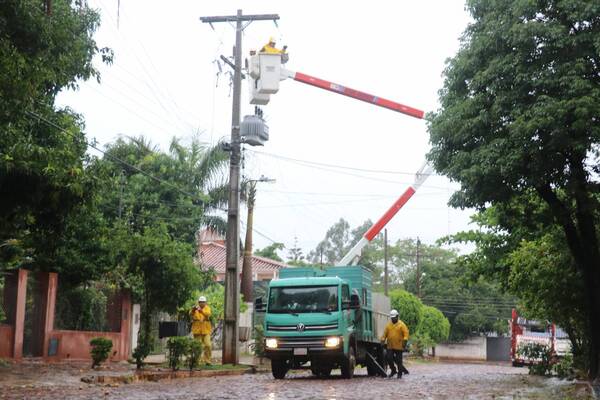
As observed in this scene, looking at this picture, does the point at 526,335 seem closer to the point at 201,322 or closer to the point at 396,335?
the point at 396,335

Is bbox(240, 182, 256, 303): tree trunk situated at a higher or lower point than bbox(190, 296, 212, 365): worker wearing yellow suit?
higher

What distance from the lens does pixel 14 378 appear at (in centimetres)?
1583

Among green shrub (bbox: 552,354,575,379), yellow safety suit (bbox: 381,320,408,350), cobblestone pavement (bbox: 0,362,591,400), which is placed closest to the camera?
cobblestone pavement (bbox: 0,362,591,400)

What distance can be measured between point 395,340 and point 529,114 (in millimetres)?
8016

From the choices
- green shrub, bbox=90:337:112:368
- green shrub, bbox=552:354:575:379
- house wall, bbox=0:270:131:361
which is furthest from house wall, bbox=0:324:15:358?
green shrub, bbox=552:354:575:379

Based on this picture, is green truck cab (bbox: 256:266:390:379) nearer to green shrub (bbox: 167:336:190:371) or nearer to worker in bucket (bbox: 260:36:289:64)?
green shrub (bbox: 167:336:190:371)

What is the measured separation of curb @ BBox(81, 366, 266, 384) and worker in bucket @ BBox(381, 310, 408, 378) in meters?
4.42

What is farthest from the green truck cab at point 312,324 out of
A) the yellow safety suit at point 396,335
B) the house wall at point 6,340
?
the house wall at point 6,340

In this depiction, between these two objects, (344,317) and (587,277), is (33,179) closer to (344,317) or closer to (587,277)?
(344,317)

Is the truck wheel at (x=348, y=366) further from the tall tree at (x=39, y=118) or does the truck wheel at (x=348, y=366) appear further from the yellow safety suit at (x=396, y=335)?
the tall tree at (x=39, y=118)

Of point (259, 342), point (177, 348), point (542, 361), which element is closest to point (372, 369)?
point (259, 342)

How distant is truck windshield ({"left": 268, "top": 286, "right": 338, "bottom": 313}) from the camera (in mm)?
19609

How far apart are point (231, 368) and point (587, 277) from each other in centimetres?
1009

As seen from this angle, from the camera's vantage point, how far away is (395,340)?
2133 centimetres
